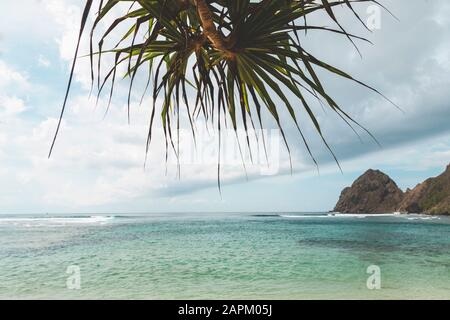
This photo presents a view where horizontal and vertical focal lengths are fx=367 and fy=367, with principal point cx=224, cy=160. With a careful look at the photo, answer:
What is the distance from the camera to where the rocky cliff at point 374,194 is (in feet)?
240

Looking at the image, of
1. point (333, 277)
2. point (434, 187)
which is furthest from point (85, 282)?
point (434, 187)

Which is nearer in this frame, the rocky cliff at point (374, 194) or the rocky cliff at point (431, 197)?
the rocky cliff at point (431, 197)

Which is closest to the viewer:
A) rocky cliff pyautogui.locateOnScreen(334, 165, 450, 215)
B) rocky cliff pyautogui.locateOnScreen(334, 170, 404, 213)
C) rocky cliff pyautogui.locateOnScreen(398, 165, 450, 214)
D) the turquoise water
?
the turquoise water

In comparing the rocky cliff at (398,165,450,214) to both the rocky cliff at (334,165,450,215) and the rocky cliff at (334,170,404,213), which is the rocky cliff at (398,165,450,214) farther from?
the rocky cliff at (334,170,404,213)

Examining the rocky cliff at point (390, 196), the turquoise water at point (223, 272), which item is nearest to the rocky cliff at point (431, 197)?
the rocky cliff at point (390, 196)

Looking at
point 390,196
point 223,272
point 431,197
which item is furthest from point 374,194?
point 223,272

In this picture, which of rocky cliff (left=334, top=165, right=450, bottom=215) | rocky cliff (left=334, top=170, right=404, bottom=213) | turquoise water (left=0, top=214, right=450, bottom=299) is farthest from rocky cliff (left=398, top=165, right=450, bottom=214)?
turquoise water (left=0, top=214, right=450, bottom=299)

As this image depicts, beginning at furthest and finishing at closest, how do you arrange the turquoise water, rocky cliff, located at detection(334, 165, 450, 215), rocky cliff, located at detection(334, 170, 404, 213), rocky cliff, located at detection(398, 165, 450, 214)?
rocky cliff, located at detection(334, 170, 404, 213) < rocky cliff, located at detection(334, 165, 450, 215) < rocky cliff, located at detection(398, 165, 450, 214) < the turquoise water

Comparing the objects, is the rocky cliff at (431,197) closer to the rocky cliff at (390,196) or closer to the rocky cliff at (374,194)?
the rocky cliff at (390,196)

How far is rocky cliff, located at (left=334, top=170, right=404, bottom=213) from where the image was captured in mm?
73188

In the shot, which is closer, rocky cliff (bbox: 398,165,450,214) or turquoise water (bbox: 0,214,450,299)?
turquoise water (bbox: 0,214,450,299)

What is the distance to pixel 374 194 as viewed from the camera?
252ft
